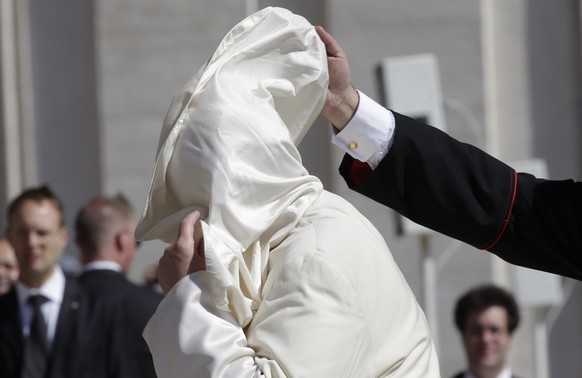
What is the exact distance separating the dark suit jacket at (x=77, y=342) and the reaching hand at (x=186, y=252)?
8.69 feet

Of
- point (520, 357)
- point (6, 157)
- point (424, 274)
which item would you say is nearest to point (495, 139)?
point (520, 357)

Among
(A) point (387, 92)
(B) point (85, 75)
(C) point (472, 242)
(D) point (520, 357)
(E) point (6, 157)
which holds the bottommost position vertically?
(D) point (520, 357)

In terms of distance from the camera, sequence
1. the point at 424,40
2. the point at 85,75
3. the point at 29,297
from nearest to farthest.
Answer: the point at 29,297
the point at 424,40
the point at 85,75

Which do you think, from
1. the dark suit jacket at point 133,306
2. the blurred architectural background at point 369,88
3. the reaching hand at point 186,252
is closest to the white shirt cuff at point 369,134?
the reaching hand at point 186,252

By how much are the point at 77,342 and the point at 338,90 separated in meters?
2.71

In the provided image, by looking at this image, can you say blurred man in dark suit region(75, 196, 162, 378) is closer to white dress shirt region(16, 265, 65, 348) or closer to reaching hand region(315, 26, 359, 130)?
white dress shirt region(16, 265, 65, 348)

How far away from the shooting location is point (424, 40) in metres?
8.58

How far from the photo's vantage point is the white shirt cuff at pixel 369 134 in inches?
111

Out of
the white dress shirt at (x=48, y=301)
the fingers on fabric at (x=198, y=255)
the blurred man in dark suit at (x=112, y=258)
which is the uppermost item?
the fingers on fabric at (x=198, y=255)

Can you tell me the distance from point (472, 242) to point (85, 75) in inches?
266

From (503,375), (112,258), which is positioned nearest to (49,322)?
(112,258)

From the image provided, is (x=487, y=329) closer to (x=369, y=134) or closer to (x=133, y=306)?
(x=133, y=306)

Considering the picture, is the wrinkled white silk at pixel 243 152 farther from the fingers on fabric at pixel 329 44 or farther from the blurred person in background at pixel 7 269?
the blurred person in background at pixel 7 269

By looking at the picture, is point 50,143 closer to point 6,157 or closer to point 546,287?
point 6,157
